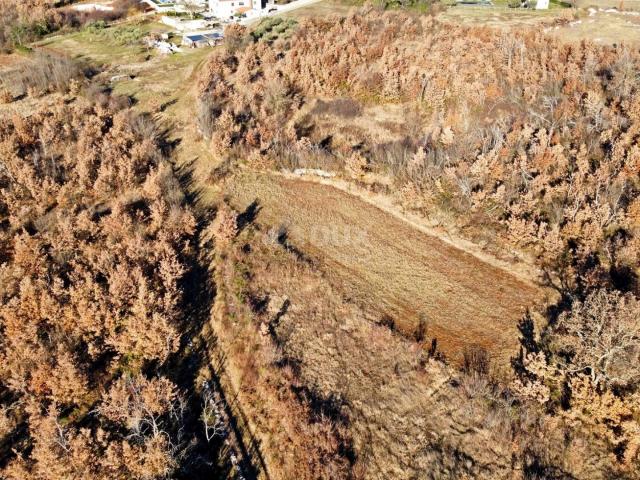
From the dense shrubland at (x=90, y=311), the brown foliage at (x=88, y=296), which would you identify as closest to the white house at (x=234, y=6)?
the brown foliage at (x=88, y=296)

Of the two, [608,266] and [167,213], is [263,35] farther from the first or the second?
[608,266]

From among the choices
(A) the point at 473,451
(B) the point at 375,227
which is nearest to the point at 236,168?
(B) the point at 375,227

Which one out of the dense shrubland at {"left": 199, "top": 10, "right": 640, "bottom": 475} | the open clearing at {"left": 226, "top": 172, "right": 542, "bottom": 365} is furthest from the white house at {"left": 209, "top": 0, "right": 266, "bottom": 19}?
the open clearing at {"left": 226, "top": 172, "right": 542, "bottom": 365}

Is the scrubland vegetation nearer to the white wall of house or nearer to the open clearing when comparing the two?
the open clearing

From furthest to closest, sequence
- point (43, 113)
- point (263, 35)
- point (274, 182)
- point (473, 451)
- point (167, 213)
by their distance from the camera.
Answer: point (263, 35)
point (43, 113)
point (274, 182)
point (167, 213)
point (473, 451)

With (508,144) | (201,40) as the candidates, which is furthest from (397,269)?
(201,40)

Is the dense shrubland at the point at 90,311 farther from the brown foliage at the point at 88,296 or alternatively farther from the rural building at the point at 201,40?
the rural building at the point at 201,40
